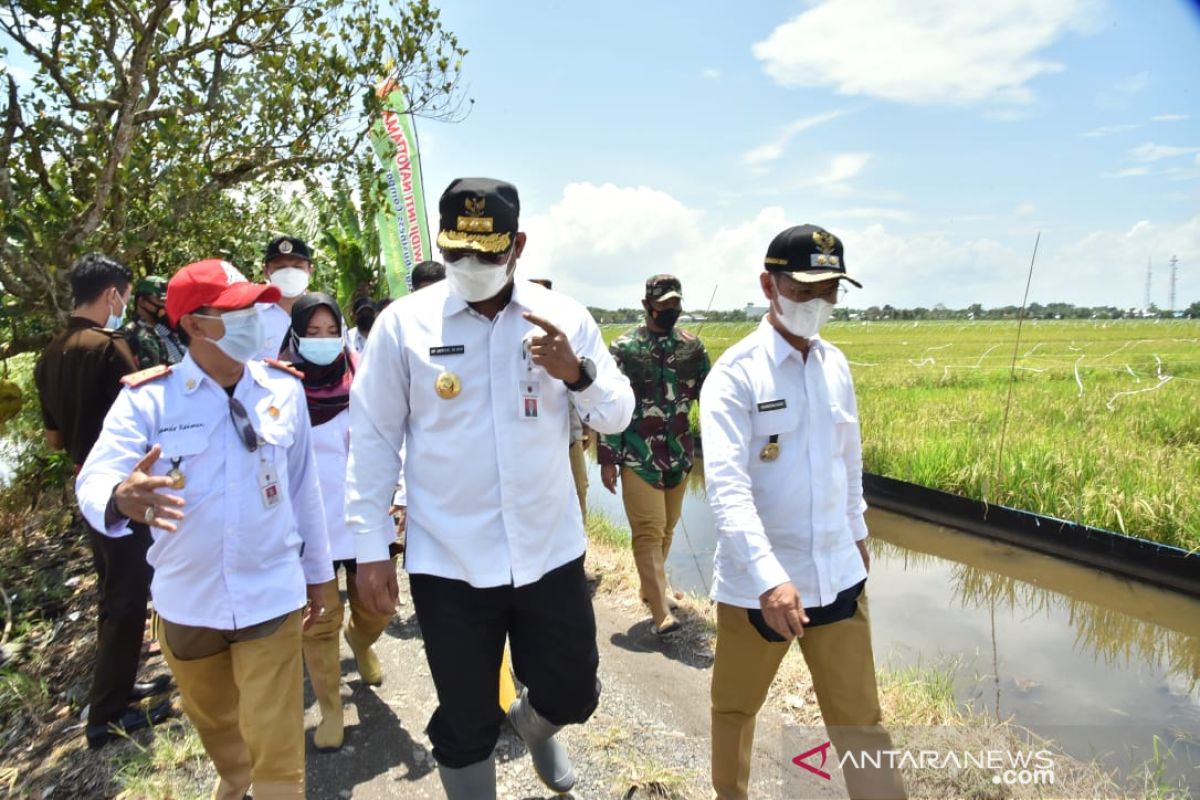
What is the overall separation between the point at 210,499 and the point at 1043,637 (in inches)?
219

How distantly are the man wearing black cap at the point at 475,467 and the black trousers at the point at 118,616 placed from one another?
5.78 ft

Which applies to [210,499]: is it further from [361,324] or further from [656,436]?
[361,324]

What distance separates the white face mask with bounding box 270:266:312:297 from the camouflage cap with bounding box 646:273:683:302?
2086 mm

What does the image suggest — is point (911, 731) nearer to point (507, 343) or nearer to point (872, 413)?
point (507, 343)

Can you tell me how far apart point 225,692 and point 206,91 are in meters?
5.82

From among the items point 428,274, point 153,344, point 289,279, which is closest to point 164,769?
point 153,344

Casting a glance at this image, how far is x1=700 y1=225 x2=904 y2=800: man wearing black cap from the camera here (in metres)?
2.20

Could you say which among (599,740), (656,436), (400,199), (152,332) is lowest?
(599,740)

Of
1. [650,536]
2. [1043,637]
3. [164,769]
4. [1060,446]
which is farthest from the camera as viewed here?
[1060,446]

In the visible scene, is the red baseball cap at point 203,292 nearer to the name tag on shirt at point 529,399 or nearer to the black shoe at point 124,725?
the name tag on shirt at point 529,399

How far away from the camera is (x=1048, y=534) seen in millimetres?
6801

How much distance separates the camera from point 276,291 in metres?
2.31

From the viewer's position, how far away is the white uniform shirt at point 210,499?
2100mm

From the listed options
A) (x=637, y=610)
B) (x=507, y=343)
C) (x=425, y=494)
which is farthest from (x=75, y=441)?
(x=637, y=610)
